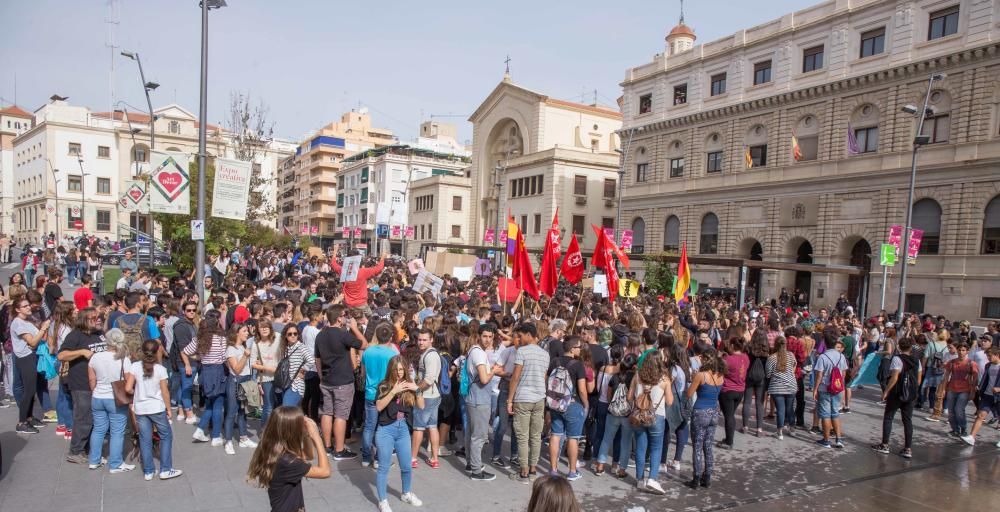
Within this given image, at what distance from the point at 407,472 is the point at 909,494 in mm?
6199

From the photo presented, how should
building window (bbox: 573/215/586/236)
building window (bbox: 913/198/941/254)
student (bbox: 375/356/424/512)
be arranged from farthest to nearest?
building window (bbox: 573/215/586/236) → building window (bbox: 913/198/941/254) → student (bbox: 375/356/424/512)

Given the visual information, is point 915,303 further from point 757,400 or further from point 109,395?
point 109,395

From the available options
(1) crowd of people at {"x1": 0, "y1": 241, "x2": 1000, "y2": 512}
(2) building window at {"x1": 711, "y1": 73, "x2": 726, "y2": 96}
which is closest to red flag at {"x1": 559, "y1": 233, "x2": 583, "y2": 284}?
(1) crowd of people at {"x1": 0, "y1": 241, "x2": 1000, "y2": 512}

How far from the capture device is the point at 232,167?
1109cm

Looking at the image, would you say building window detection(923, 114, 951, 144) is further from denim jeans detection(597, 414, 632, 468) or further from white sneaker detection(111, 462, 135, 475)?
white sneaker detection(111, 462, 135, 475)

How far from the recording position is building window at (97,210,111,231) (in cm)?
6284

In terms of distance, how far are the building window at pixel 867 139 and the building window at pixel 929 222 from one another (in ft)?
11.7

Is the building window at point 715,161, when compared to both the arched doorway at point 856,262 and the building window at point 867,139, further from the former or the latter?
the arched doorway at point 856,262

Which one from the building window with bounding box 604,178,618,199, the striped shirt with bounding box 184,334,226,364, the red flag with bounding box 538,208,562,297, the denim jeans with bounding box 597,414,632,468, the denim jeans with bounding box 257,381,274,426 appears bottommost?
the denim jeans with bounding box 597,414,632,468

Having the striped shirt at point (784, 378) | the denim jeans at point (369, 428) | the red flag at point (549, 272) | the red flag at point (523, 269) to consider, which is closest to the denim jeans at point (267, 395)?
the denim jeans at point (369, 428)

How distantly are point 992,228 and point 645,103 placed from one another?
73.0 feet

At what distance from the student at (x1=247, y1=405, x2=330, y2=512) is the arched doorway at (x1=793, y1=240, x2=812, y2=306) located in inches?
1245

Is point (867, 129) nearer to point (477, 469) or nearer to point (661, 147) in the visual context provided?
point (661, 147)

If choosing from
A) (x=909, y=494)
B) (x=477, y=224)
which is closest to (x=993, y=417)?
(x=909, y=494)
